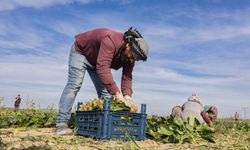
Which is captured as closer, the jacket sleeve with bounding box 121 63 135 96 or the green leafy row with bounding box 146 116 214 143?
the green leafy row with bounding box 146 116 214 143

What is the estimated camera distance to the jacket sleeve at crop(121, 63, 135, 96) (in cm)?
681

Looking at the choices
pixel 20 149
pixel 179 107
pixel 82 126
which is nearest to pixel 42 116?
pixel 82 126

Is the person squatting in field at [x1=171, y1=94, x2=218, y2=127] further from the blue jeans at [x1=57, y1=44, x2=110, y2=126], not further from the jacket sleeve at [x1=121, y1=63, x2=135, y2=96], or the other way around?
the blue jeans at [x1=57, y1=44, x2=110, y2=126]

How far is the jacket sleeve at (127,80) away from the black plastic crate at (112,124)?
1.88 feet

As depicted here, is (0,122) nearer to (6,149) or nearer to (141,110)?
(141,110)

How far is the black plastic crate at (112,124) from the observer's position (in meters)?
5.87

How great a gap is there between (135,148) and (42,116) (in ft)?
14.2

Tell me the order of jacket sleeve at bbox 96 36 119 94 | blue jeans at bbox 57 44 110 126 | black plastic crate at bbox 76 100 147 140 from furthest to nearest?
1. blue jeans at bbox 57 44 110 126
2. jacket sleeve at bbox 96 36 119 94
3. black plastic crate at bbox 76 100 147 140

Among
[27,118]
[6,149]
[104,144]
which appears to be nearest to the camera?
[6,149]

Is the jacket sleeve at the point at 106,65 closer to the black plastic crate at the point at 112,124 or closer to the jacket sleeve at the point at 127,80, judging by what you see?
the black plastic crate at the point at 112,124

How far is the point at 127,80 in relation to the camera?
683 centimetres

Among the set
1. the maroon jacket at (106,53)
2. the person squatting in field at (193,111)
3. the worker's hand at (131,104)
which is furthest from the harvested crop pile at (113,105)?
the person squatting in field at (193,111)

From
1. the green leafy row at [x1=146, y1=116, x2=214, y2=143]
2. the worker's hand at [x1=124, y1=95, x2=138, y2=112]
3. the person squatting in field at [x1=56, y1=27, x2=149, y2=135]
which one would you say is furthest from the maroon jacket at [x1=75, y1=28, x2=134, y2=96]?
the green leafy row at [x1=146, y1=116, x2=214, y2=143]

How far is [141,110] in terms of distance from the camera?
633 centimetres
